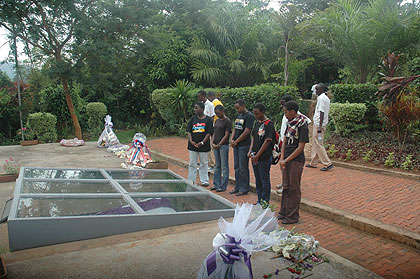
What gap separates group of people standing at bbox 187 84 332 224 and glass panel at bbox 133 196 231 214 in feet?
2.44

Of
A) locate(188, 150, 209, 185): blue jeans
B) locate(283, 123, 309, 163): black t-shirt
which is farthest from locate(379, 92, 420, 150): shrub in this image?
locate(188, 150, 209, 185): blue jeans

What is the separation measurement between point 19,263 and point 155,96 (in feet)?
42.8

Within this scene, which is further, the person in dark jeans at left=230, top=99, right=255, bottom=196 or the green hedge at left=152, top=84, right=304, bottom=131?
the green hedge at left=152, top=84, right=304, bottom=131

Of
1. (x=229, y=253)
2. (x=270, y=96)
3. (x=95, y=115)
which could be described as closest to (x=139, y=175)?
(x=229, y=253)

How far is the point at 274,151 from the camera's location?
536 cm

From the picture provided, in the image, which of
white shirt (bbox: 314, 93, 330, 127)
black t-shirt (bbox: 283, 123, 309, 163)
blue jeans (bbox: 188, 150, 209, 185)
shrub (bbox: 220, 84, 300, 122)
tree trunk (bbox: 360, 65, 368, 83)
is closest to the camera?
black t-shirt (bbox: 283, 123, 309, 163)

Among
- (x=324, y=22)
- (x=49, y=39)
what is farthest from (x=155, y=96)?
(x=324, y=22)

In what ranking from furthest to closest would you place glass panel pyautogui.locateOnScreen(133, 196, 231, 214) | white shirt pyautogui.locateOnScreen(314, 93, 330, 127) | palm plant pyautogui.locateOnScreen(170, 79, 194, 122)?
palm plant pyautogui.locateOnScreen(170, 79, 194, 122) < white shirt pyautogui.locateOnScreen(314, 93, 330, 127) < glass panel pyautogui.locateOnScreen(133, 196, 231, 214)

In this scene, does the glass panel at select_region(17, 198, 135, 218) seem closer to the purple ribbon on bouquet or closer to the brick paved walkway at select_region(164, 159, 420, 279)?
the purple ribbon on bouquet

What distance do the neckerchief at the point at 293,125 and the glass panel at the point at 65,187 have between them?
8.82 feet

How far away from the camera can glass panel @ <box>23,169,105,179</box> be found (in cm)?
523

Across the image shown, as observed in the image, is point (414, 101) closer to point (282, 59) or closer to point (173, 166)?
point (173, 166)

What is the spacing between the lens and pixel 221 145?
6.65 m

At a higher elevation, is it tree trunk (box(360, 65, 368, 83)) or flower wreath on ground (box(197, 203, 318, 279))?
tree trunk (box(360, 65, 368, 83))
